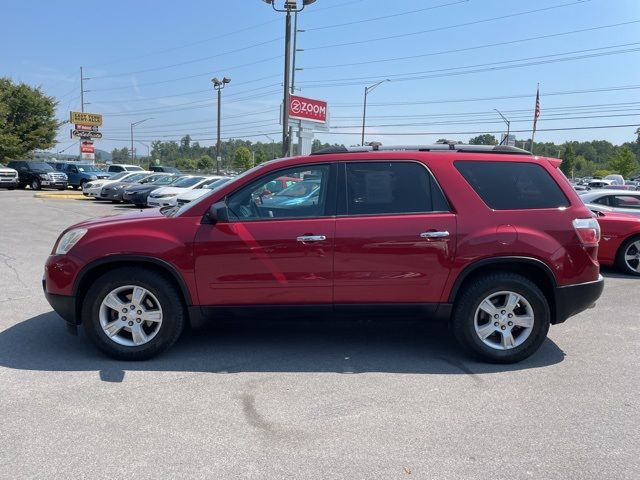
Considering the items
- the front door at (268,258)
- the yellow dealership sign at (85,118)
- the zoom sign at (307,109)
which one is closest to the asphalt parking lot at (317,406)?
the front door at (268,258)

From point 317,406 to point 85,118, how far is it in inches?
2463

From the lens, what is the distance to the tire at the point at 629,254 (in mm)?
8680

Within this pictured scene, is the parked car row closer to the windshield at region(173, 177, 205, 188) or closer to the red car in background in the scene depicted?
the windshield at region(173, 177, 205, 188)

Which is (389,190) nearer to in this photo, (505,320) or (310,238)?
(310,238)

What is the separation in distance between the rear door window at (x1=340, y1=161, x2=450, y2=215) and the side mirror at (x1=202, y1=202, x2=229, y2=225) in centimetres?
100

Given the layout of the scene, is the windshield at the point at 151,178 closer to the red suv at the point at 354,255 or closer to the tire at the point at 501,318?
the red suv at the point at 354,255

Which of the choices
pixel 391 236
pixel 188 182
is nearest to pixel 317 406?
pixel 391 236

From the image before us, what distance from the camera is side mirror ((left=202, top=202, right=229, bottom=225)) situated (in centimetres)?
426

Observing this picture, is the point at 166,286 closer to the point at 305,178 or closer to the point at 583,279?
the point at 305,178

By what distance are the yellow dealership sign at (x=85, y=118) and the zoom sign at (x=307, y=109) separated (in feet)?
124

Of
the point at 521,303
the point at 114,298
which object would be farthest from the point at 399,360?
the point at 114,298

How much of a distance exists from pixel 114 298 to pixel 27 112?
5407 centimetres

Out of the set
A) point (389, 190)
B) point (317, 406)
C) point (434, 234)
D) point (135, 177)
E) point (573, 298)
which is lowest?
point (317, 406)

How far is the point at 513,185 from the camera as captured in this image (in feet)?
15.0
